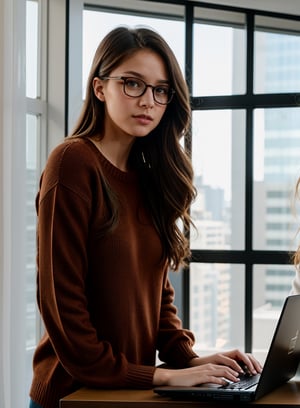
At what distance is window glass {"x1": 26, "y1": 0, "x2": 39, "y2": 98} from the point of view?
12.2ft

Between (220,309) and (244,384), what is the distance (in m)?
2.36

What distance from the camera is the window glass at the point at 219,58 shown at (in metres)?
3.91

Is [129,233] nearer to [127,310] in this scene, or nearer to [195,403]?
[127,310]

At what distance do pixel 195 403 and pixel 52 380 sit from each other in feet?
1.30

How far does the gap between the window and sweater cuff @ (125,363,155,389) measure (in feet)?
7.37

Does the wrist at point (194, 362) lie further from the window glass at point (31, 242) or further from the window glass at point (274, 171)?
the window glass at point (274, 171)

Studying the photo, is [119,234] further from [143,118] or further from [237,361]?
[237,361]

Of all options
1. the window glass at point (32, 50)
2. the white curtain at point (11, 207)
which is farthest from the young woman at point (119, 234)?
the window glass at point (32, 50)

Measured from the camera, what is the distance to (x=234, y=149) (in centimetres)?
393

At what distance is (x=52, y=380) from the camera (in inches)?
67.3

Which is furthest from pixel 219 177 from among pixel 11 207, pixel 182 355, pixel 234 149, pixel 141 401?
pixel 141 401

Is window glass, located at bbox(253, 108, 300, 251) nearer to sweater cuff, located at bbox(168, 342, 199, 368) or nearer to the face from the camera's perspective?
sweater cuff, located at bbox(168, 342, 199, 368)

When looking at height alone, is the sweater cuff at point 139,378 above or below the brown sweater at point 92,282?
below

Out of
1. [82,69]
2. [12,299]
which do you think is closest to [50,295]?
[12,299]
